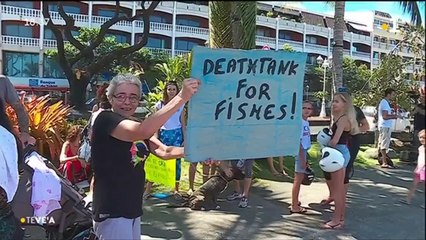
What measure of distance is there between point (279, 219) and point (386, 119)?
5.85 ft

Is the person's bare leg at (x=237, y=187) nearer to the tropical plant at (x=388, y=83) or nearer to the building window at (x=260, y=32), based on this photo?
the tropical plant at (x=388, y=83)

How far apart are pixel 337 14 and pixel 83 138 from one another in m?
3.97

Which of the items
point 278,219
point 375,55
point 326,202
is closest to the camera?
point 375,55

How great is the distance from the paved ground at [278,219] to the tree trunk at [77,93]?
298 centimetres

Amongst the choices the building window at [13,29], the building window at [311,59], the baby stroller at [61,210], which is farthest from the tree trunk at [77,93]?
the building window at [311,59]

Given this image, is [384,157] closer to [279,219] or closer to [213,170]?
[279,219]

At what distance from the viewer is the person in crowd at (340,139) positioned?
458 centimetres

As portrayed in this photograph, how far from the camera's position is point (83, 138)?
525cm

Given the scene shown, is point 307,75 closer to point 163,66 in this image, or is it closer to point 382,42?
point 382,42

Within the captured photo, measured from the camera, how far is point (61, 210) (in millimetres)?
3660

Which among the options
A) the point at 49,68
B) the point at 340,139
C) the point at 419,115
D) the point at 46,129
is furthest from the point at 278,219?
the point at 419,115

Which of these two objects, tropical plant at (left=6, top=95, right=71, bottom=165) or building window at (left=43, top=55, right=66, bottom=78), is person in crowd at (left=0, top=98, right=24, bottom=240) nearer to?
building window at (left=43, top=55, right=66, bottom=78)

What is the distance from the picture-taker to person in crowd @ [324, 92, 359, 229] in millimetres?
4583

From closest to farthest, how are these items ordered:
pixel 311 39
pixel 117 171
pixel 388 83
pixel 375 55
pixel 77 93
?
pixel 375 55 < pixel 311 39 < pixel 117 171 < pixel 388 83 < pixel 77 93
